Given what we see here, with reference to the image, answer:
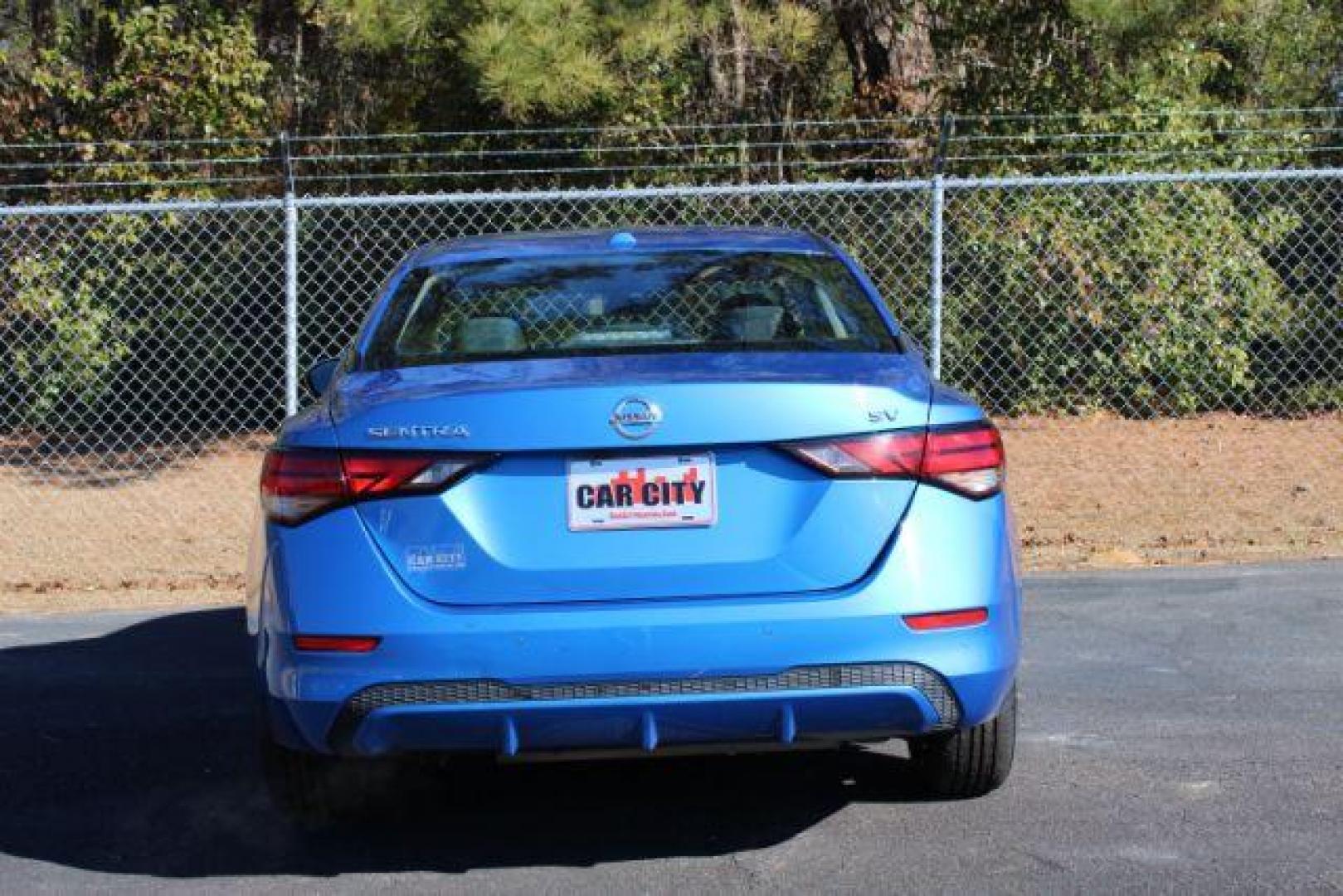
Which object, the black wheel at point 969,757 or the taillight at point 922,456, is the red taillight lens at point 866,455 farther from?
the black wheel at point 969,757

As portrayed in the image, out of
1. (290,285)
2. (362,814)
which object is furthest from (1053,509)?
(362,814)

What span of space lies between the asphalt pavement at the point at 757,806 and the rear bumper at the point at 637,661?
0.45 m

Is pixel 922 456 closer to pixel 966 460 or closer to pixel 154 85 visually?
pixel 966 460

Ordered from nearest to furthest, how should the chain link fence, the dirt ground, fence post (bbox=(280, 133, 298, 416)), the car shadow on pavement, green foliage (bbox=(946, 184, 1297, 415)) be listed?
the car shadow on pavement < fence post (bbox=(280, 133, 298, 416)) < the dirt ground < the chain link fence < green foliage (bbox=(946, 184, 1297, 415))

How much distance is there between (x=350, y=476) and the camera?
435 cm

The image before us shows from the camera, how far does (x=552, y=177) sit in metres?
13.4

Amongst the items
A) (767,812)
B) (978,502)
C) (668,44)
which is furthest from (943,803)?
(668,44)

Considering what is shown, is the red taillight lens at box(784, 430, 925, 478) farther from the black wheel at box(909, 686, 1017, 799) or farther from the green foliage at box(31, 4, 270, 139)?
the green foliage at box(31, 4, 270, 139)

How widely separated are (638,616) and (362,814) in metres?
1.26

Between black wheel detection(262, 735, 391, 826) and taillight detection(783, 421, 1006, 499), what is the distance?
1.54 m

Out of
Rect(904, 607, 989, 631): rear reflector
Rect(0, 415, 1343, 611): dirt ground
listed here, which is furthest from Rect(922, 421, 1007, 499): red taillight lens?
Rect(0, 415, 1343, 611): dirt ground

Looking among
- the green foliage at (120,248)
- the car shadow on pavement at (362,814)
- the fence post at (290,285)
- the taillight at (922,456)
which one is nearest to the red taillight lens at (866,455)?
the taillight at (922,456)

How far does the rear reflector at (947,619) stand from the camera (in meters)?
4.31

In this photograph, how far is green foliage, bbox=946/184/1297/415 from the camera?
12508mm
